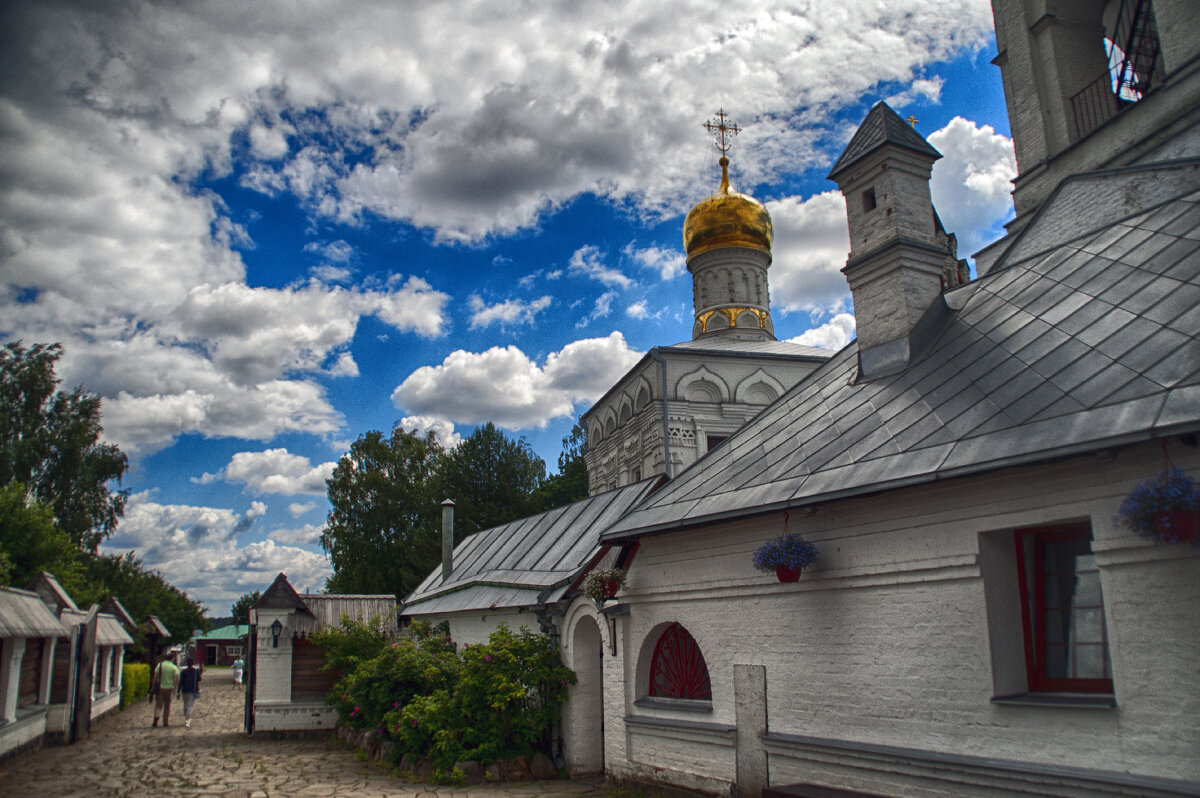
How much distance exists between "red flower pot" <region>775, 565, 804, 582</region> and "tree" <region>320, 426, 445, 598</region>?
103 ft

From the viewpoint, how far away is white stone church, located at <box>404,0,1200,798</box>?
16.2 ft

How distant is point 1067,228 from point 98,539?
32.5 metres

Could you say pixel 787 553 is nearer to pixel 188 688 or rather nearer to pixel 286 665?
pixel 286 665

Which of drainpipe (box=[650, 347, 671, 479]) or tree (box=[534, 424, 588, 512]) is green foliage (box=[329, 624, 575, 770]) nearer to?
drainpipe (box=[650, 347, 671, 479])

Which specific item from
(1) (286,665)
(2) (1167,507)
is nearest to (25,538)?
(1) (286,665)

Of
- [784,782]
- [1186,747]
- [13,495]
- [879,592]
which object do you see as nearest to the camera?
[1186,747]

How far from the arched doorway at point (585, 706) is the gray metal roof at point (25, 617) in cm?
759

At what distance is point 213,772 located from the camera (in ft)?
38.3

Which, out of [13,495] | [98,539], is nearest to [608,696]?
[13,495]

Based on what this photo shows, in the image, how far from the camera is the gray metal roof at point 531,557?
1176cm

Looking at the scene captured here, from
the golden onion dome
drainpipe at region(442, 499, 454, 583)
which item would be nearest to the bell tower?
the golden onion dome

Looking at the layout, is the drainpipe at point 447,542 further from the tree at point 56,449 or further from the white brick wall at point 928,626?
the tree at point 56,449

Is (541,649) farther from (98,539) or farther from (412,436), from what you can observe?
(412,436)

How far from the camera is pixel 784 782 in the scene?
706cm
